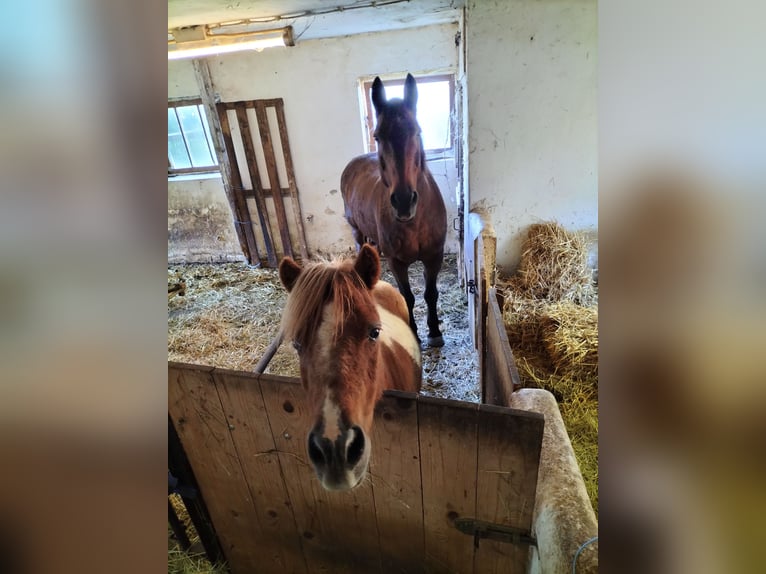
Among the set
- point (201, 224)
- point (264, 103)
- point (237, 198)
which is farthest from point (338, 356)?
point (201, 224)

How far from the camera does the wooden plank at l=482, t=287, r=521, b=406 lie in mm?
1356

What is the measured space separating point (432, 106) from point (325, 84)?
4.00 feet

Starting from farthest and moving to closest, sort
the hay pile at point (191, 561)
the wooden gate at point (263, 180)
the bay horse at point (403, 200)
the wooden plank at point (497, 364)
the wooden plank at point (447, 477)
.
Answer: the wooden gate at point (263, 180) < the bay horse at point (403, 200) < the hay pile at point (191, 561) < the wooden plank at point (497, 364) < the wooden plank at point (447, 477)

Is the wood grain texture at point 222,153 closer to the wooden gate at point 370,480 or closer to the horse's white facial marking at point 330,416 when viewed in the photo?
the wooden gate at point 370,480

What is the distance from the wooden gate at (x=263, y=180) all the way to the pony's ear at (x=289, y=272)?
12.3 ft

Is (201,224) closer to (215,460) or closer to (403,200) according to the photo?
(403,200)

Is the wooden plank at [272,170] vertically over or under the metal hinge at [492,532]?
over

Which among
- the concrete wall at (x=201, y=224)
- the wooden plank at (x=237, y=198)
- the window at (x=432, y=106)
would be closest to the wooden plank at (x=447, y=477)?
the window at (x=432, y=106)

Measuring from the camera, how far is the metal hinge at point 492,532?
1.06 m

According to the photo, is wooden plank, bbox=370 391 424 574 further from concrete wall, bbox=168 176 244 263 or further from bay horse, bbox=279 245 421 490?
concrete wall, bbox=168 176 244 263

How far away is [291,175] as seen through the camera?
462 centimetres
